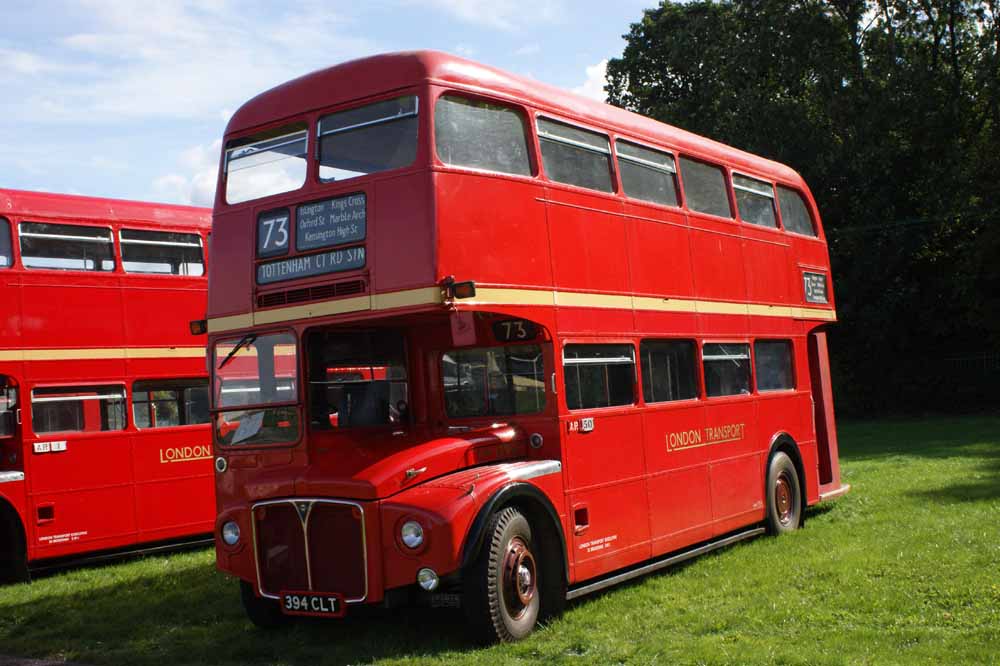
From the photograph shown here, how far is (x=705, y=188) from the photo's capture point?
1198cm

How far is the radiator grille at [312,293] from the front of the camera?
8.25m

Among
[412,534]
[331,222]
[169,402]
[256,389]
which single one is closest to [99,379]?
[169,402]

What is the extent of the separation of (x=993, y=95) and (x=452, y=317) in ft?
86.9

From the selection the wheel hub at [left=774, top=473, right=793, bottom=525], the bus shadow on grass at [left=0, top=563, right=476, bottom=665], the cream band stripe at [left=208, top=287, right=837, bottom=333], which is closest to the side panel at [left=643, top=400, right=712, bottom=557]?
the cream band stripe at [left=208, top=287, right=837, bottom=333]

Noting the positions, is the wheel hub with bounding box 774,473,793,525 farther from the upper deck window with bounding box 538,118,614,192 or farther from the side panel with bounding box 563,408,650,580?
the upper deck window with bounding box 538,118,614,192

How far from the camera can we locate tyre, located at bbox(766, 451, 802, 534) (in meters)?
12.5

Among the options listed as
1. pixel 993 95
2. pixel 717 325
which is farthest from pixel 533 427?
pixel 993 95

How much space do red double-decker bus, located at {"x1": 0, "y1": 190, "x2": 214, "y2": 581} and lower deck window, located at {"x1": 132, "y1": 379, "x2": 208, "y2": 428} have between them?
15 mm

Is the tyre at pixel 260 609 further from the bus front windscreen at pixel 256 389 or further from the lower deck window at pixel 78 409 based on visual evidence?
the lower deck window at pixel 78 409

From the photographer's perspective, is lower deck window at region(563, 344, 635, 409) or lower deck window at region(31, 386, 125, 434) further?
lower deck window at region(31, 386, 125, 434)

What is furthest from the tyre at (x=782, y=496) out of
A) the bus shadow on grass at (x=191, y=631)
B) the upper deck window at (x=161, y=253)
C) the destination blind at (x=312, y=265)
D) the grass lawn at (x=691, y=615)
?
the upper deck window at (x=161, y=253)

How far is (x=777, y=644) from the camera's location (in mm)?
7258

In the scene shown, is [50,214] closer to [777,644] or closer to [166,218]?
[166,218]

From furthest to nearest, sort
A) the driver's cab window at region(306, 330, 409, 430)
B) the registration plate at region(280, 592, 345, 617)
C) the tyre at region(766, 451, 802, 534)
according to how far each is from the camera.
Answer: the tyre at region(766, 451, 802, 534) < the driver's cab window at region(306, 330, 409, 430) < the registration plate at region(280, 592, 345, 617)
